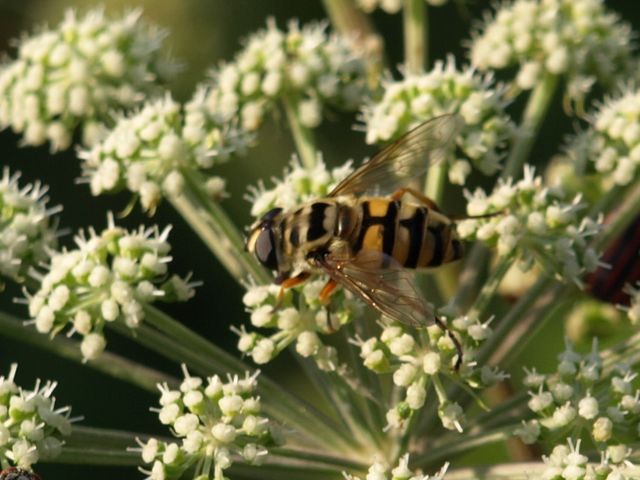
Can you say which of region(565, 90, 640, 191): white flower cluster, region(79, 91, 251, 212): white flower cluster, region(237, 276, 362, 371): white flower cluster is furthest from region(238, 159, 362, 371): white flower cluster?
region(565, 90, 640, 191): white flower cluster

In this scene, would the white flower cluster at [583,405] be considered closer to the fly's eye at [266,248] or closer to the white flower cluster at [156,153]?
the fly's eye at [266,248]

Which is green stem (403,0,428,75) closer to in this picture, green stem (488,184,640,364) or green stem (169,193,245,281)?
green stem (488,184,640,364)

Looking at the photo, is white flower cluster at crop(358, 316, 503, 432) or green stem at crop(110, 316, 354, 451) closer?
white flower cluster at crop(358, 316, 503, 432)

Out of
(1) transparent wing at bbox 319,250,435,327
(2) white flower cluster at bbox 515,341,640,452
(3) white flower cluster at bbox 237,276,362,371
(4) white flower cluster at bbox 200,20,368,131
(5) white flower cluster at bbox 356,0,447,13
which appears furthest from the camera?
(5) white flower cluster at bbox 356,0,447,13

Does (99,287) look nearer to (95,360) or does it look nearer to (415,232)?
(95,360)

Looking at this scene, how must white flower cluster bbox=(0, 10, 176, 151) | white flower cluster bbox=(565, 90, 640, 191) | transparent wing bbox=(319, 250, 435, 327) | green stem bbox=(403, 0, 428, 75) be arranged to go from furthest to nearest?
green stem bbox=(403, 0, 428, 75), white flower cluster bbox=(0, 10, 176, 151), white flower cluster bbox=(565, 90, 640, 191), transparent wing bbox=(319, 250, 435, 327)

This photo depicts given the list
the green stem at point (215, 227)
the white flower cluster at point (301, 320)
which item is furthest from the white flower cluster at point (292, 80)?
the white flower cluster at point (301, 320)
